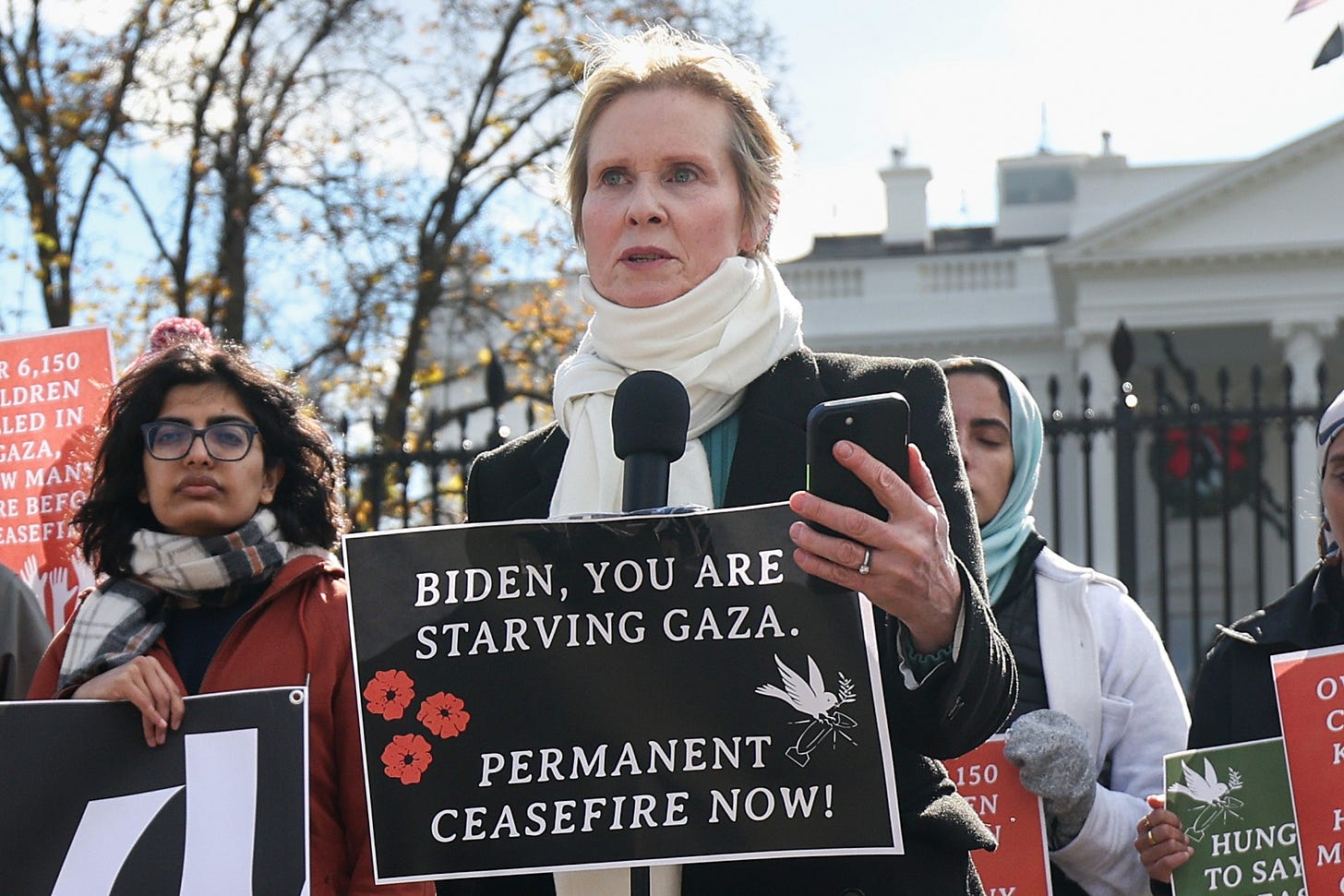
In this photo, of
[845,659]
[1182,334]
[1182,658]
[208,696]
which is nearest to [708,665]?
[845,659]

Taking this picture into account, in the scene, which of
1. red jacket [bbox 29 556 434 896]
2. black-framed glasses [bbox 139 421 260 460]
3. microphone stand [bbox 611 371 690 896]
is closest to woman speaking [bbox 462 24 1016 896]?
microphone stand [bbox 611 371 690 896]

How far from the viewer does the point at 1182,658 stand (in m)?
32.9

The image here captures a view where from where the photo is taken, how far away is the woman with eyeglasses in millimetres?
3193

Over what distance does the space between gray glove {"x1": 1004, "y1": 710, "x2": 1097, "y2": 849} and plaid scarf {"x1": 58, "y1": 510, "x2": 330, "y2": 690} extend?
4.96 ft

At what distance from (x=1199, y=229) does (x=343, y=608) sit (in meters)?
37.0

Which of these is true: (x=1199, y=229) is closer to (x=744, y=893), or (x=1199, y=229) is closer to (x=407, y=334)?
(x=407, y=334)

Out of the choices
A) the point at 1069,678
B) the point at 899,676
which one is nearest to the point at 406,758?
the point at 899,676

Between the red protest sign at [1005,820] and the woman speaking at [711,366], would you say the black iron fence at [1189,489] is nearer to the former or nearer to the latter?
the red protest sign at [1005,820]

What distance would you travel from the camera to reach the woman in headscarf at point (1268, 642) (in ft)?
11.8

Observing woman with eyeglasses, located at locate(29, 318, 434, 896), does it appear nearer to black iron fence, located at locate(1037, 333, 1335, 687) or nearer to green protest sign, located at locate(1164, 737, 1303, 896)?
green protest sign, located at locate(1164, 737, 1303, 896)

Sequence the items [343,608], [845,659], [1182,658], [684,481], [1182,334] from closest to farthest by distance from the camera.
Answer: [845,659] → [684,481] → [343,608] → [1182,658] → [1182,334]

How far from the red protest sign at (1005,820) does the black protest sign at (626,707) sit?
1.59 m

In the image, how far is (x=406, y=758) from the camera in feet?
6.68

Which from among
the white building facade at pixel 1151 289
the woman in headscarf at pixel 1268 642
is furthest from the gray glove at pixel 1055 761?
the white building facade at pixel 1151 289
